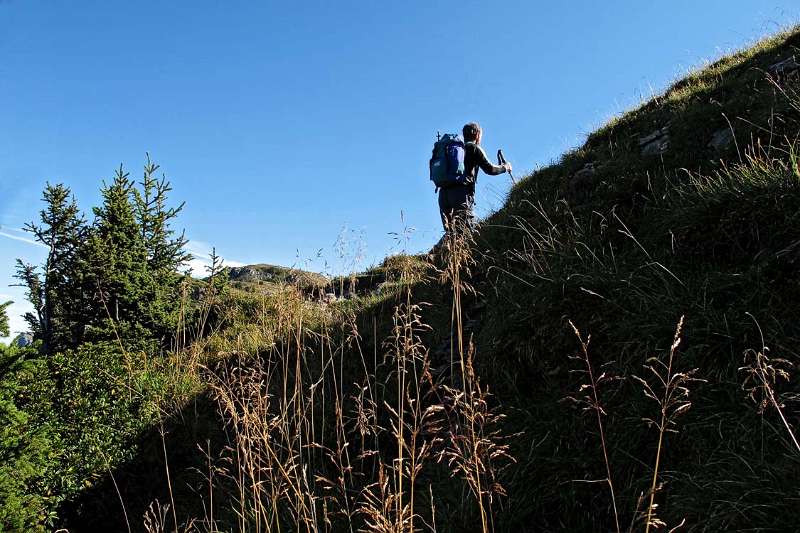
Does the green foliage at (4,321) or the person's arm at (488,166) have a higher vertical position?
the person's arm at (488,166)

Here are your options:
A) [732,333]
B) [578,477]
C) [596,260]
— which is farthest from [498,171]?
[578,477]

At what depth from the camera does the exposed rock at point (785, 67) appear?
6296 millimetres

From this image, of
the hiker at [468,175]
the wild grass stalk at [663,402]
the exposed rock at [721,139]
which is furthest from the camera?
the hiker at [468,175]

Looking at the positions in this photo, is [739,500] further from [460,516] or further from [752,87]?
[752,87]

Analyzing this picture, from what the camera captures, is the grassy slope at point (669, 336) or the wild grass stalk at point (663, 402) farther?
the grassy slope at point (669, 336)

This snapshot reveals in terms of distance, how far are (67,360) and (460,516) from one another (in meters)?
4.57

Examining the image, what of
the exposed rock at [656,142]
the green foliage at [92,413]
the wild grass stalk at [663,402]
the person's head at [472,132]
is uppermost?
the person's head at [472,132]

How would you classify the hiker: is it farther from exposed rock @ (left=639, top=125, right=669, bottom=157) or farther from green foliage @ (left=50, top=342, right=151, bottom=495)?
green foliage @ (left=50, top=342, right=151, bottom=495)

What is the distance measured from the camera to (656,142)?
6215 millimetres

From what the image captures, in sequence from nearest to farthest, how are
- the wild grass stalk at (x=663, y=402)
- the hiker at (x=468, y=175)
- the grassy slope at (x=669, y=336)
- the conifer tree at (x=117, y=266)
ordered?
the wild grass stalk at (x=663, y=402), the grassy slope at (x=669, y=336), the hiker at (x=468, y=175), the conifer tree at (x=117, y=266)

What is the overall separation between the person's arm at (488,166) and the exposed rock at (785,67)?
148 inches

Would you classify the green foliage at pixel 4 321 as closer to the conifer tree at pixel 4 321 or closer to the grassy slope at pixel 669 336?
the conifer tree at pixel 4 321

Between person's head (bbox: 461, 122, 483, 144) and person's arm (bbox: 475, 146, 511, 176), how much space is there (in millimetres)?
437

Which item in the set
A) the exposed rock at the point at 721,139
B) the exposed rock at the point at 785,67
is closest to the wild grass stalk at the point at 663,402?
the exposed rock at the point at 721,139
